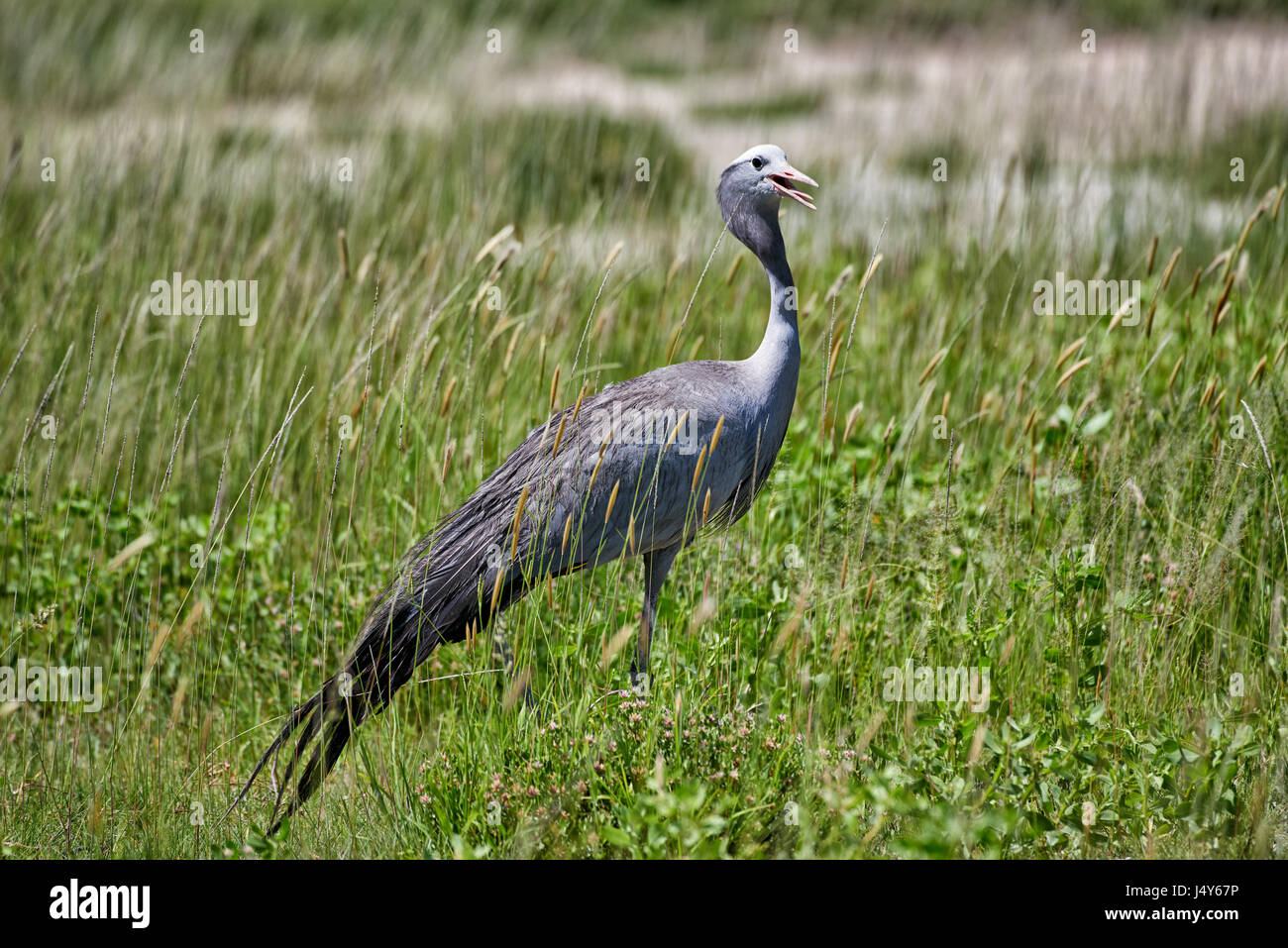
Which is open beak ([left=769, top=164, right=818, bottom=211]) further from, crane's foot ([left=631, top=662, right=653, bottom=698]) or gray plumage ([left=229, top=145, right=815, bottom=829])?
crane's foot ([left=631, top=662, right=653, bottom=698])

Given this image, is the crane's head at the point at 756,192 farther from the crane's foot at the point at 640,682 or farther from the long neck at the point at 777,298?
the crane's foot at the point at 640,682

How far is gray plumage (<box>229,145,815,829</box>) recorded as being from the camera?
11.4 ft

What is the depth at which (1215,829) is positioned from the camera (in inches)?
115

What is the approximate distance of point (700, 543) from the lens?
4312 millimetres

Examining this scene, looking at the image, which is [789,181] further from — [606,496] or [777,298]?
[606,496]

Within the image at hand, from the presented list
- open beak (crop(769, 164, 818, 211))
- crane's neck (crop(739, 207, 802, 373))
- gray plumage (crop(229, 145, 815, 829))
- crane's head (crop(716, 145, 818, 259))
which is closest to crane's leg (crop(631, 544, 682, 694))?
gray plumage (crop(229, 145, 815, 829))

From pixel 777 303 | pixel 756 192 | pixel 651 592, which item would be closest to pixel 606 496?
pixel 651 592

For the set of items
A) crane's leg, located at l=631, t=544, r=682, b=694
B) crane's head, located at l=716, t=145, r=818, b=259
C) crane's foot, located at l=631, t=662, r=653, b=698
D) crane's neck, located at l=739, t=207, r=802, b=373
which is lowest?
crane's foot, located at l=631, t=662, r=653, b=698

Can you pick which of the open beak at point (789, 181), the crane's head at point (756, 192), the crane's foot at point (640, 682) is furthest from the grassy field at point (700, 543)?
the open beak at point (789, 181)

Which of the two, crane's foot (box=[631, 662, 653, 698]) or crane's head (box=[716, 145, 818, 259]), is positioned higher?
crane's head (box=[716, 145, 818, 259])

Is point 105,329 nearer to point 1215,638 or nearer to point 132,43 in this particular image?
point 1215,638

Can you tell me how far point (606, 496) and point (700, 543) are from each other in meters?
0.66

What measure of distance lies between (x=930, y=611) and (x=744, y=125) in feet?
28.9

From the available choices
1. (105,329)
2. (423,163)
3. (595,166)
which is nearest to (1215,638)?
(105,329)
